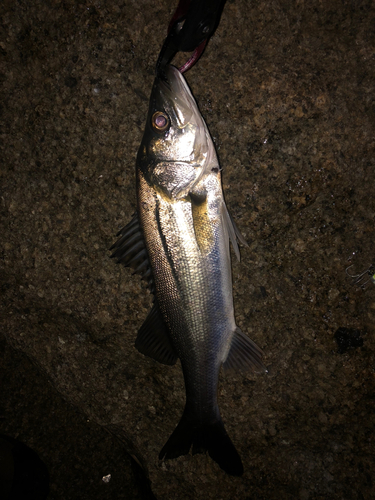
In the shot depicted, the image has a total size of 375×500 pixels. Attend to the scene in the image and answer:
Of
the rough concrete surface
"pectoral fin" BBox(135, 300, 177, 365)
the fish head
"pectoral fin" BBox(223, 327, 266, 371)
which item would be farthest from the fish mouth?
"pectoral fin" BBox(223, 327, 266, 371)

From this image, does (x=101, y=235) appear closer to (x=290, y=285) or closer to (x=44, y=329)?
(x=44, y=329)

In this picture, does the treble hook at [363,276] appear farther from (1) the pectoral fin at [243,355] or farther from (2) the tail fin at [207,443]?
(2) the tail fin at [207,443]

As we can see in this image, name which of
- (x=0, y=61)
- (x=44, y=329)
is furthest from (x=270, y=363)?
(x=0, y=61)

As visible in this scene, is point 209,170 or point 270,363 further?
point 270,363

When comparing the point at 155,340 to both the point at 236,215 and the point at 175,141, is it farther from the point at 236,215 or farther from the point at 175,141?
the point at 175,141

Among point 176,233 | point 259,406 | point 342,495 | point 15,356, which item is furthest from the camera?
point 15,356

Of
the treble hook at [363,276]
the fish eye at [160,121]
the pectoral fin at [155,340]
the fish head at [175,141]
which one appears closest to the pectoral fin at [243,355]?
the pectoral fin at [155,340]
